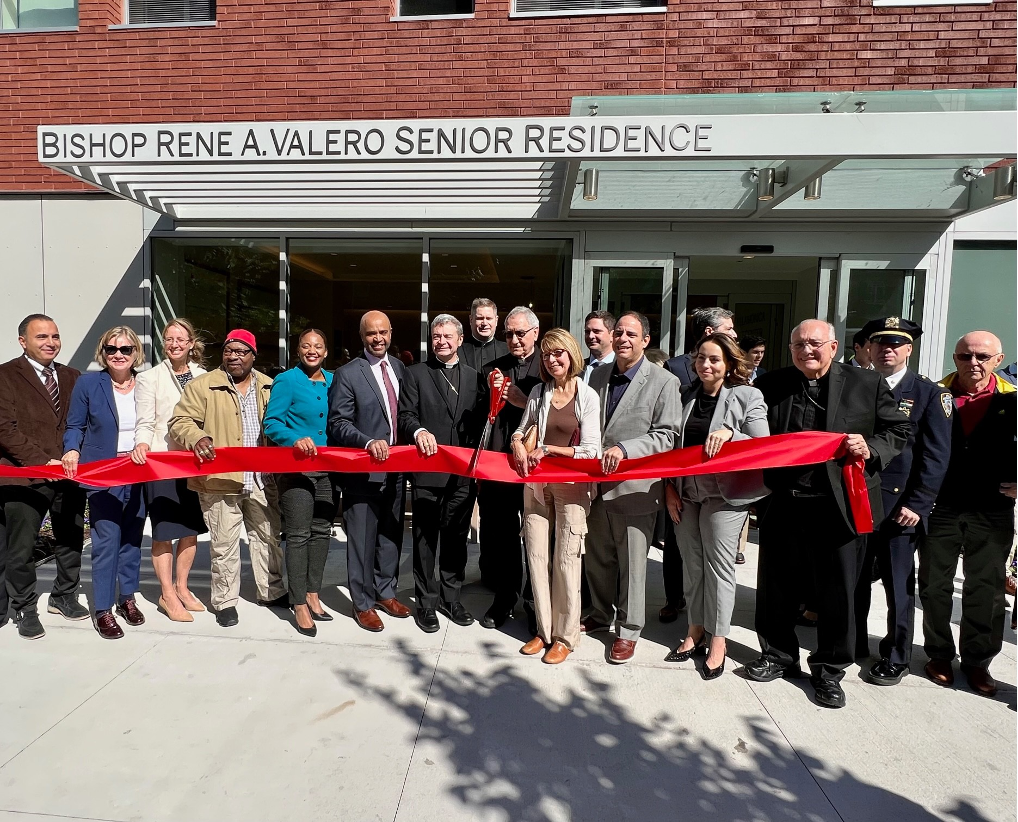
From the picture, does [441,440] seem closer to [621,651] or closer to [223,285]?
[621,651]

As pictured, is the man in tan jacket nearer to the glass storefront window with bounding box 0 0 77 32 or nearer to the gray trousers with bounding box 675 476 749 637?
the gray trousers with bounding box 675 476 749 637

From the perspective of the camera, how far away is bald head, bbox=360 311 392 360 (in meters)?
4.29

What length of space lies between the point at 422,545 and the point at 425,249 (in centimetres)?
478

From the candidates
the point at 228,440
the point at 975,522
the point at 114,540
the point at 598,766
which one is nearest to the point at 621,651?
the point at 598,766

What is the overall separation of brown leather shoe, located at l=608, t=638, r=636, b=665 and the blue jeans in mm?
3331

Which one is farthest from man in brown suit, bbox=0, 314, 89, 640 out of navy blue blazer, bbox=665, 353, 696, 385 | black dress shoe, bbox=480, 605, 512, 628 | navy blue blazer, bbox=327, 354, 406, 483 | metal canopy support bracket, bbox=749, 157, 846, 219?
metal canopy support bracket, bbox=749, 157, 846, 219

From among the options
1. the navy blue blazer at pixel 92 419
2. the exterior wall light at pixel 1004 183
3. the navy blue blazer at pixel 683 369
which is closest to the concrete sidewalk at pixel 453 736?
the navy blue blazer at pixel 92 419

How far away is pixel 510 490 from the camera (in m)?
4.42

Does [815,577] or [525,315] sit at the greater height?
[525,315]

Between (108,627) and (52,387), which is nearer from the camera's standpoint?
(108,627)

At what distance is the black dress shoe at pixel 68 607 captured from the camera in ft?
14.4

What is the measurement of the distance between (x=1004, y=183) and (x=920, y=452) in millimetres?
4075

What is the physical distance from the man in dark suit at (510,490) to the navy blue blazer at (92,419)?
2.57m

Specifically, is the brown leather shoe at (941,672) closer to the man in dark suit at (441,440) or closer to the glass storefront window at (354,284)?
the man in dark suit at (441,440)
